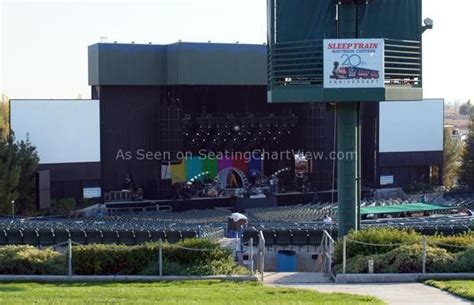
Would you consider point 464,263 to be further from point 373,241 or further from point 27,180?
point 27,180

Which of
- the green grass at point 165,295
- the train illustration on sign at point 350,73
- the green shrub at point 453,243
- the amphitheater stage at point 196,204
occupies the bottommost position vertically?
the amphitheater stage at point 196,204

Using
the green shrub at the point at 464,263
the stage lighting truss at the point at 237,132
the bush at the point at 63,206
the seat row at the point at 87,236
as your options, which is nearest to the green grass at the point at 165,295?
the green shrub at the point at 464,263

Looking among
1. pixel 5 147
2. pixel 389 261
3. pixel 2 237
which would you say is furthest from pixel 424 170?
pixel 389 261

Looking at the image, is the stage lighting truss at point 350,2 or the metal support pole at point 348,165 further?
the metal support pole at point 348,165

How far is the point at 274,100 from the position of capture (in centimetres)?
2114

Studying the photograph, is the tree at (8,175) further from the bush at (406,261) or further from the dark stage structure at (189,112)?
the bush at (406,261)

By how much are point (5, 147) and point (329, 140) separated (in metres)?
20.5

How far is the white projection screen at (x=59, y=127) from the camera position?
44.3 meters

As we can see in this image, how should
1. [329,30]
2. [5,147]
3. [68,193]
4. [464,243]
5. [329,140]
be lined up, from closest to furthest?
1. [464,243]
2. [329,30]
3. [5,147]
4. [68,193]
5. [329,140]

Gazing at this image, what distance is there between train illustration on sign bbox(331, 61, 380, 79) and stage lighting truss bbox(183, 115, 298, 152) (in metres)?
27.8

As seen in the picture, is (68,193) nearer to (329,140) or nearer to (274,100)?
(329,140)

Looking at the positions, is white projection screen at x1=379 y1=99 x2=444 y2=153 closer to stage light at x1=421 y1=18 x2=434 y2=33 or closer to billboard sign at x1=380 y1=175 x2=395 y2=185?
billboard sign at x1=380 y1=175 x2=395 y2=185

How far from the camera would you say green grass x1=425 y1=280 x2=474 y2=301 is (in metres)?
13.4

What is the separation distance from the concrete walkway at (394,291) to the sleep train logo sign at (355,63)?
212 inches
